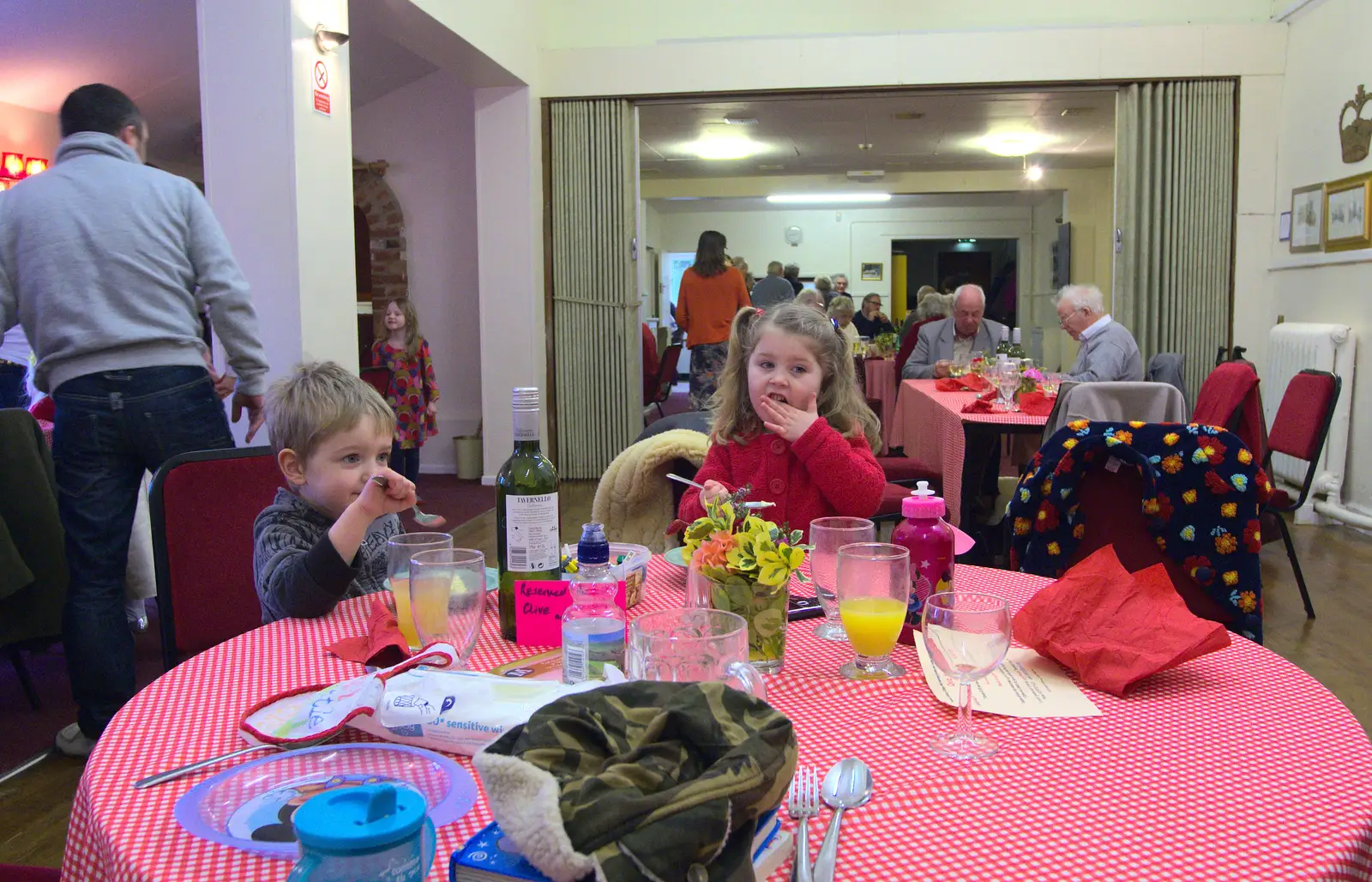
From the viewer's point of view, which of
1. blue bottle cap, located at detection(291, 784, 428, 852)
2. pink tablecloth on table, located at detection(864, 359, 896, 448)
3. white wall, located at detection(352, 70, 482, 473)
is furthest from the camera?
pink tablecloth on table, located at detection(864, 359, 896, 448)

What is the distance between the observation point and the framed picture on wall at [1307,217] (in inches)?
225

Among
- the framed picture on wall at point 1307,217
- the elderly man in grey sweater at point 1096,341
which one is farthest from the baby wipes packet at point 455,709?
the framed picture on wall at point 1307,217

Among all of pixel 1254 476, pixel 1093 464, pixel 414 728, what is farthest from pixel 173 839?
pixel 1254 476

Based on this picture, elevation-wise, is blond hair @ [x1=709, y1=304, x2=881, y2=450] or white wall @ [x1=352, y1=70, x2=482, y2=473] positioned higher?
white wall @ [x1=352, y1=70, x2=482, y2=473]

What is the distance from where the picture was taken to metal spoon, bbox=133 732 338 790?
2.88ft

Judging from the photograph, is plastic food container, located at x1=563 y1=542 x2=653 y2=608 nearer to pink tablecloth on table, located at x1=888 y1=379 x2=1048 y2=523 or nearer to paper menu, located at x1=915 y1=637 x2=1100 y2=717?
paper menu, located at x1=915 y1=637 x2=1100 y2=717

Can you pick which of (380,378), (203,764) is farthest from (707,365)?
(203,764)

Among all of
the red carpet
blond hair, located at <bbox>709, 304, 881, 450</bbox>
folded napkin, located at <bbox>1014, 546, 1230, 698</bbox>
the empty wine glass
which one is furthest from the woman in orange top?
the empty wine glass

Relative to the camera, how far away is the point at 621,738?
63 cm

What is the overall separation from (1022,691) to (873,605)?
0.17m

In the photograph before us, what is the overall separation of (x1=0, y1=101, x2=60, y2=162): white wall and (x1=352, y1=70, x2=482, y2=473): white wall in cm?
201

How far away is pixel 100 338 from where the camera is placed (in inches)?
98.7

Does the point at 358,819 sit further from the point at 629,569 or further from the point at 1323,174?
the point at 1323,174

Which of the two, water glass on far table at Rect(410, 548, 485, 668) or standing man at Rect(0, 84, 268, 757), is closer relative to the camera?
water glass on far table at Rect(410, 548, 485, 668)
